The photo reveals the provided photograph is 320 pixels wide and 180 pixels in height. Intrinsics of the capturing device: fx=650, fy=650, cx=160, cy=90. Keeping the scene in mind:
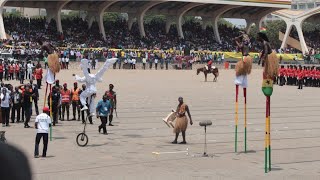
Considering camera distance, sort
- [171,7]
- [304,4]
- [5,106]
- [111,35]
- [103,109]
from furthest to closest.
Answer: [304,4], [171,7], [111,35], [5,106], [103,109]

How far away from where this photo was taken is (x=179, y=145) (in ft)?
56.2

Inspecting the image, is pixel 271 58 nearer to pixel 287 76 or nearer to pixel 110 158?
pixel 110 158

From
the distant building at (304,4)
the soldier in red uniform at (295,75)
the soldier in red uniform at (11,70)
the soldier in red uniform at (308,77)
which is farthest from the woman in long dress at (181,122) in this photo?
the distant building at (304,4)

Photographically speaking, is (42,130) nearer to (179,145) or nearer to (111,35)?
(179,145)

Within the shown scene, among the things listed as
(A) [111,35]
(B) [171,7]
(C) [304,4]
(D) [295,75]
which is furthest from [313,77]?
(C) [304,4]

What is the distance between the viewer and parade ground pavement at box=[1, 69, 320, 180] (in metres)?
12.9

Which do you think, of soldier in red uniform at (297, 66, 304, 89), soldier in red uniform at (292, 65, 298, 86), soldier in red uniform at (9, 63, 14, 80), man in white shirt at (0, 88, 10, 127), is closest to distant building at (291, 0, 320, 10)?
soldier in red uniform at (292, 65, 298, 86)

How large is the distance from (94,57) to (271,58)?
42098 mm

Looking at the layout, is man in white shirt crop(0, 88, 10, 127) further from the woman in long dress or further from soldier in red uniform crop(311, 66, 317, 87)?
soldier in red uniform crop(311, 66, 317, 87)

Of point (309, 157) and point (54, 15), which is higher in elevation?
point (54, 15)

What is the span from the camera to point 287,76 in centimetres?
4469

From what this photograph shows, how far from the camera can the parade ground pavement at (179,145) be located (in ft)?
42.3

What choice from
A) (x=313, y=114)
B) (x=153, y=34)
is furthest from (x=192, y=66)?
(x=313, y=114)

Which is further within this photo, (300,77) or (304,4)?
(304,4)
